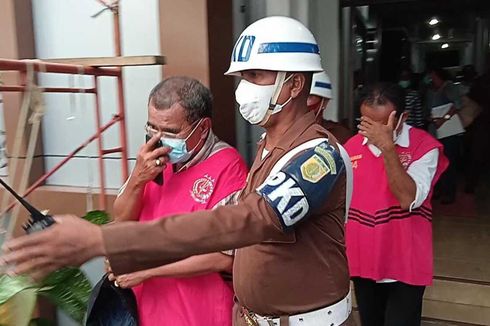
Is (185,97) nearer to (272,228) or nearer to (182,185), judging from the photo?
(182,185)

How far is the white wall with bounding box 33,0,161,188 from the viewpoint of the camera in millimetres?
3416

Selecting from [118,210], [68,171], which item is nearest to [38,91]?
[118,210]

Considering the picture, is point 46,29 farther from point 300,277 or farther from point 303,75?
point 300,277

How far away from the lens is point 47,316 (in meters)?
3.64

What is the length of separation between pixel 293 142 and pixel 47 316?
2742 mm

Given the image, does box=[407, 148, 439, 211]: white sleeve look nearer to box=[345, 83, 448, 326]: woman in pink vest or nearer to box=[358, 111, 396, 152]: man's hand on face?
box=[345, 83, 448, 326]: woman in pink vest

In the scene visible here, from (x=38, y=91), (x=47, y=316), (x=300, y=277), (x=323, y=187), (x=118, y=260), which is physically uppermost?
(x=38, y=91)

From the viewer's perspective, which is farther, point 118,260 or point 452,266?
point 452,266

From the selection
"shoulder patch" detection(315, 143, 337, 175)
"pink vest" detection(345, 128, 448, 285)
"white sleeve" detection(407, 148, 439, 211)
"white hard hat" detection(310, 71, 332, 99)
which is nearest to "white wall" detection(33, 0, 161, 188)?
"white hard hat" detection(310, 71, 332, 99)

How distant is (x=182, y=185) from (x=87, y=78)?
178 cm

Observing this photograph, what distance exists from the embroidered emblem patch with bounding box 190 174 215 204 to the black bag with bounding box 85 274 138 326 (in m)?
0.48

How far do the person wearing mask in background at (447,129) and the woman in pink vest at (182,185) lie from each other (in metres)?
4.53

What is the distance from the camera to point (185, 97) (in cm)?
210

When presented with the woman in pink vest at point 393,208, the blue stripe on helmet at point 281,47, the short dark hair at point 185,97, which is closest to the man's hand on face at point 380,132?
the woman in pink vest at point 393,208
